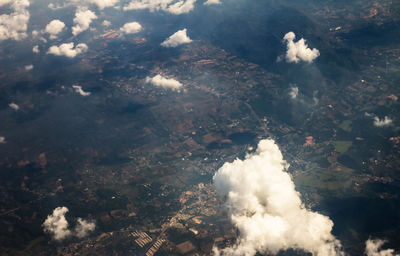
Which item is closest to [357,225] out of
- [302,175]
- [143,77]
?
[302,175]

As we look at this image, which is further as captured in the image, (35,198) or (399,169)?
(35,198)

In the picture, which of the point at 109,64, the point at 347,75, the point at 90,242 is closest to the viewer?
the point at 90,242

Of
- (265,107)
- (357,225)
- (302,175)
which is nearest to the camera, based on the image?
(357,225)

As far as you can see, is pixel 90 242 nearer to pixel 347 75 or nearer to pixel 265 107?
pixel 265 107

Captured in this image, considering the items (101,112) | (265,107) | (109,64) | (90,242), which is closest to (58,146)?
(101,112)

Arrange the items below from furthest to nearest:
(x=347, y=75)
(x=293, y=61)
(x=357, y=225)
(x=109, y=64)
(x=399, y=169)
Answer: (x=109, y=64), (x=293, y=61), (x=347, y=75), (x=399, y=169), (x=357, y=225)

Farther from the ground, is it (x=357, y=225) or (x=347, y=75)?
(x=347, y=75)

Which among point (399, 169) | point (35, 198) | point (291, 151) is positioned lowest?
point (35, 198)

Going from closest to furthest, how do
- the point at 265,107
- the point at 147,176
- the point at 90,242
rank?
the point at 90,242
the point at 147,176
the point at 265,107

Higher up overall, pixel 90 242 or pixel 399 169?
pixel 399 169
